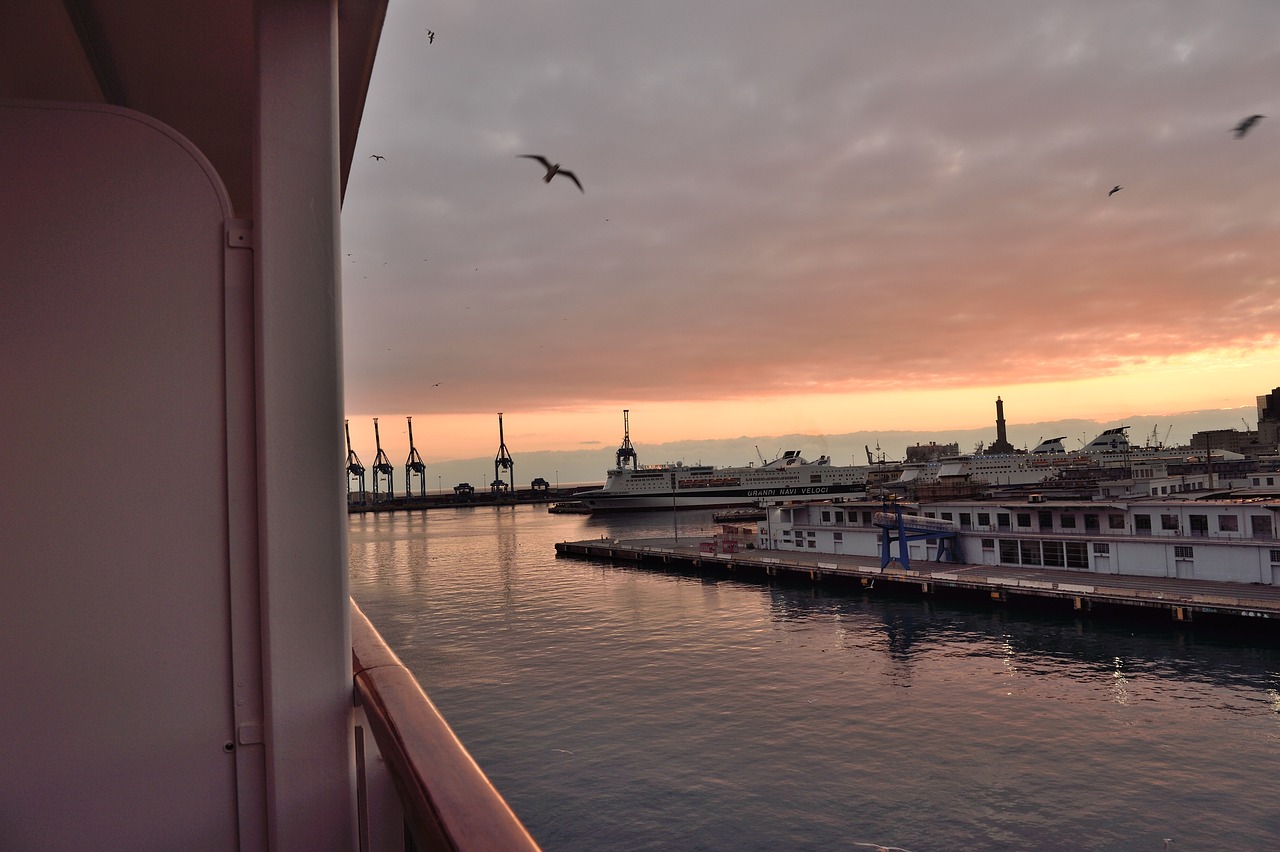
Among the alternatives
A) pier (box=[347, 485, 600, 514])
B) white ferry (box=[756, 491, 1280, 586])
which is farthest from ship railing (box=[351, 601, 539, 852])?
pier (box=[347, 485, 600, 514])

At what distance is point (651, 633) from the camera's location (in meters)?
22.6

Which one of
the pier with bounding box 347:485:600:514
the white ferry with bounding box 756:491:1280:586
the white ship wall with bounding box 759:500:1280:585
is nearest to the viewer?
the white ship wall with bounding box 759:500:1280:585

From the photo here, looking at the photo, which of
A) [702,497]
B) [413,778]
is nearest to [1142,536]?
[413,778]

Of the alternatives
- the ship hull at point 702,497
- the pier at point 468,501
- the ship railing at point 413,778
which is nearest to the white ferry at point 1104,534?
the ship railing at point 413,778

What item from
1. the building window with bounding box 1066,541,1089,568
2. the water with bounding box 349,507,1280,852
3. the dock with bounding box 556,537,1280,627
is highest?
the building window with bounding box 1066,541,1089,568

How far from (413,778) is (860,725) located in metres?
14.7

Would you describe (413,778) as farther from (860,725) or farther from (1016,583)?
(1016,583)

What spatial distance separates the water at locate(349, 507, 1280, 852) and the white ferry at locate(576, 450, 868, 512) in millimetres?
54929

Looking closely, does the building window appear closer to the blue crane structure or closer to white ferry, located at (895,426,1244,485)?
the blue crane structure

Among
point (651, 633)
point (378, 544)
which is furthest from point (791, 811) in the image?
point (378, 544)

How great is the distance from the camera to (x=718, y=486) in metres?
82.1

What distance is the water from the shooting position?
33.9 ft

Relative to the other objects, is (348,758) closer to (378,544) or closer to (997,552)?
(997,552)

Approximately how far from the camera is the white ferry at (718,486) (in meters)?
80.9
